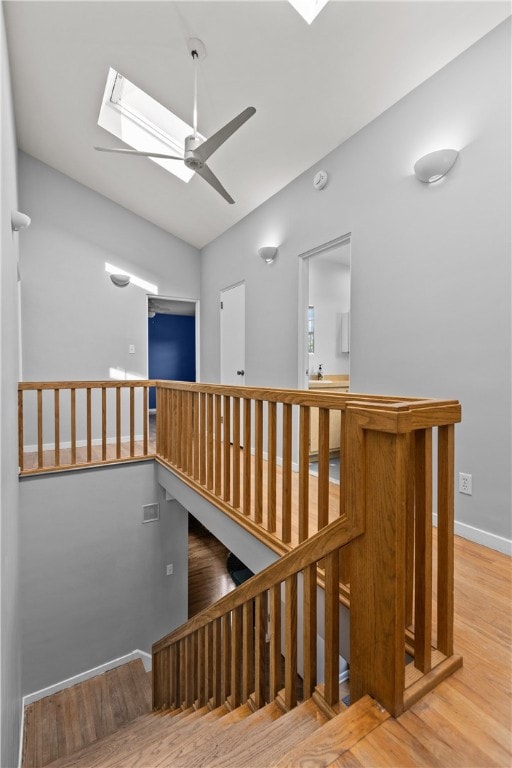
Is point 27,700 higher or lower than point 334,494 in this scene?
lower

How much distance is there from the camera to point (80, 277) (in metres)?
4.59

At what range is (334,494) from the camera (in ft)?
8.98

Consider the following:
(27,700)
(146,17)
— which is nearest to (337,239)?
(146,17)

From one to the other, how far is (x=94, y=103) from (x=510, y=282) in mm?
3628

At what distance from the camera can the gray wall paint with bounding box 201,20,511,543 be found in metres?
2.00

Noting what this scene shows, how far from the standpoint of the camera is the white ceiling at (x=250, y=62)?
6.78 ft

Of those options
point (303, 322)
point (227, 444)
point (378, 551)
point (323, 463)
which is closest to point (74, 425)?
point (227, 444)

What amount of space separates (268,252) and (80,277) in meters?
2.50

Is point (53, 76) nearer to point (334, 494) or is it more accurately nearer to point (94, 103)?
point (94, 103)

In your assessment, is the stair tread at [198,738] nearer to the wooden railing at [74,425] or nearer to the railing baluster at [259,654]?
the railing baluster at [259,654]

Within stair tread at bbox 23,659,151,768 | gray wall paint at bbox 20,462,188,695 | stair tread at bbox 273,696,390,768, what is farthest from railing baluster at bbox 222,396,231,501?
stair tread at bbox 23,659,151,768

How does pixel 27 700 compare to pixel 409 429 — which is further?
pixel 27 700

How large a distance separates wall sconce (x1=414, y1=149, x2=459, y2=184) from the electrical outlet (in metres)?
1.82

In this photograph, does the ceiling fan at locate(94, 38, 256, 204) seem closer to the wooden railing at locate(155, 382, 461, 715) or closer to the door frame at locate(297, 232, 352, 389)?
the door frame at locate(297, 232, 352, 389)
